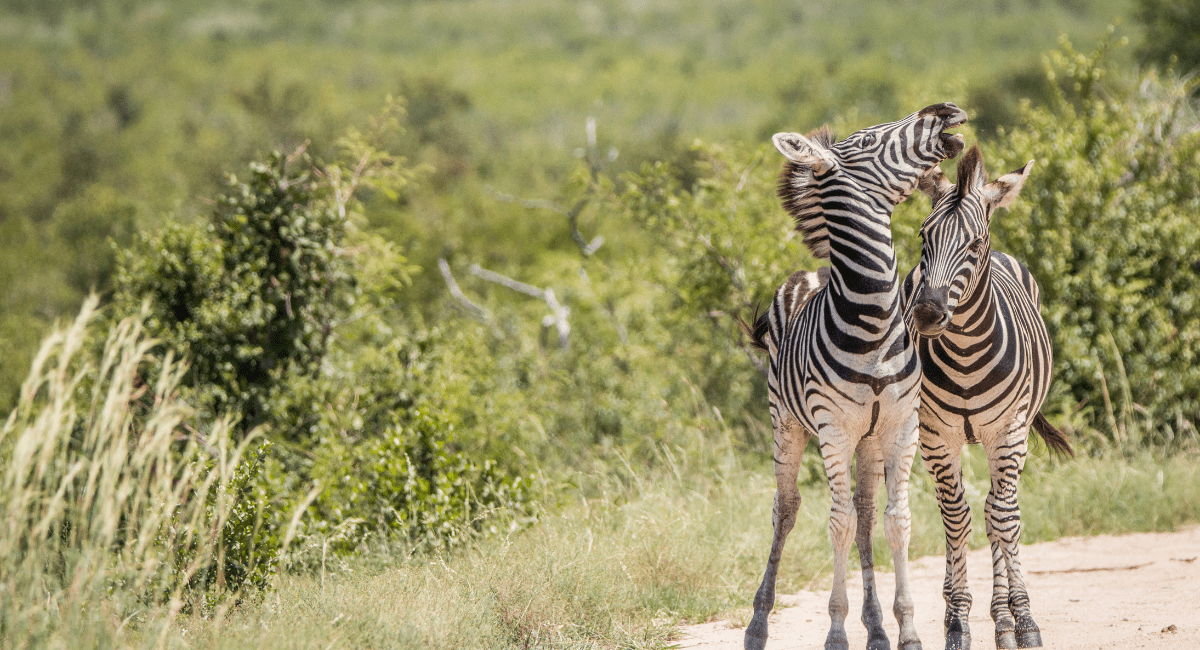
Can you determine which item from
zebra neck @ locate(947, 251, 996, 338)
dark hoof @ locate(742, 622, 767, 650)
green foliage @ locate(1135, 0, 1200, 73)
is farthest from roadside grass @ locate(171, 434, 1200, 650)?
green foliage @ locate(1135, 0, 1200, 73)

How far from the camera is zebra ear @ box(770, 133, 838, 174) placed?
3850mm

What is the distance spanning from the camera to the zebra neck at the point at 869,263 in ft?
12.5

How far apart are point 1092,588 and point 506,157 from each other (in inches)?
1922

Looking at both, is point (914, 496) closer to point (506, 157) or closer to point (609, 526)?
point (609, 526)

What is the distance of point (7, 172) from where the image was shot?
51406 mm

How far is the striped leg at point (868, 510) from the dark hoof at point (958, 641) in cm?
33

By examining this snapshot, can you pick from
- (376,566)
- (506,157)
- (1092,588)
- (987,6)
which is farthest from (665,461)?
(987,6)

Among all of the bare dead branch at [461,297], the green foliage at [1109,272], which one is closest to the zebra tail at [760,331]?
the green foliage at [1109,272]

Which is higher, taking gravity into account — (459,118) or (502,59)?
(502,59)

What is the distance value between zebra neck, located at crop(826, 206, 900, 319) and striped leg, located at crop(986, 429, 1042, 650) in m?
1.10

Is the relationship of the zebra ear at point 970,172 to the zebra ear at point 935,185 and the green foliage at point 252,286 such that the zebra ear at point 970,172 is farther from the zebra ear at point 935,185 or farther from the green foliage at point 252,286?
the green foliage at point 252,286

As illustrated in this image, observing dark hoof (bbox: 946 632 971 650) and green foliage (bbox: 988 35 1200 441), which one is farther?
green foliage (bbox: 988 35 1200 441)

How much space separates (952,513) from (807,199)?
5.60 ft

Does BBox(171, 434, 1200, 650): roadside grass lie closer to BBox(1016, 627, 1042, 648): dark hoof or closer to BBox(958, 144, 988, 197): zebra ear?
BBox(1016, 627, 1042, 648): dark hoof
